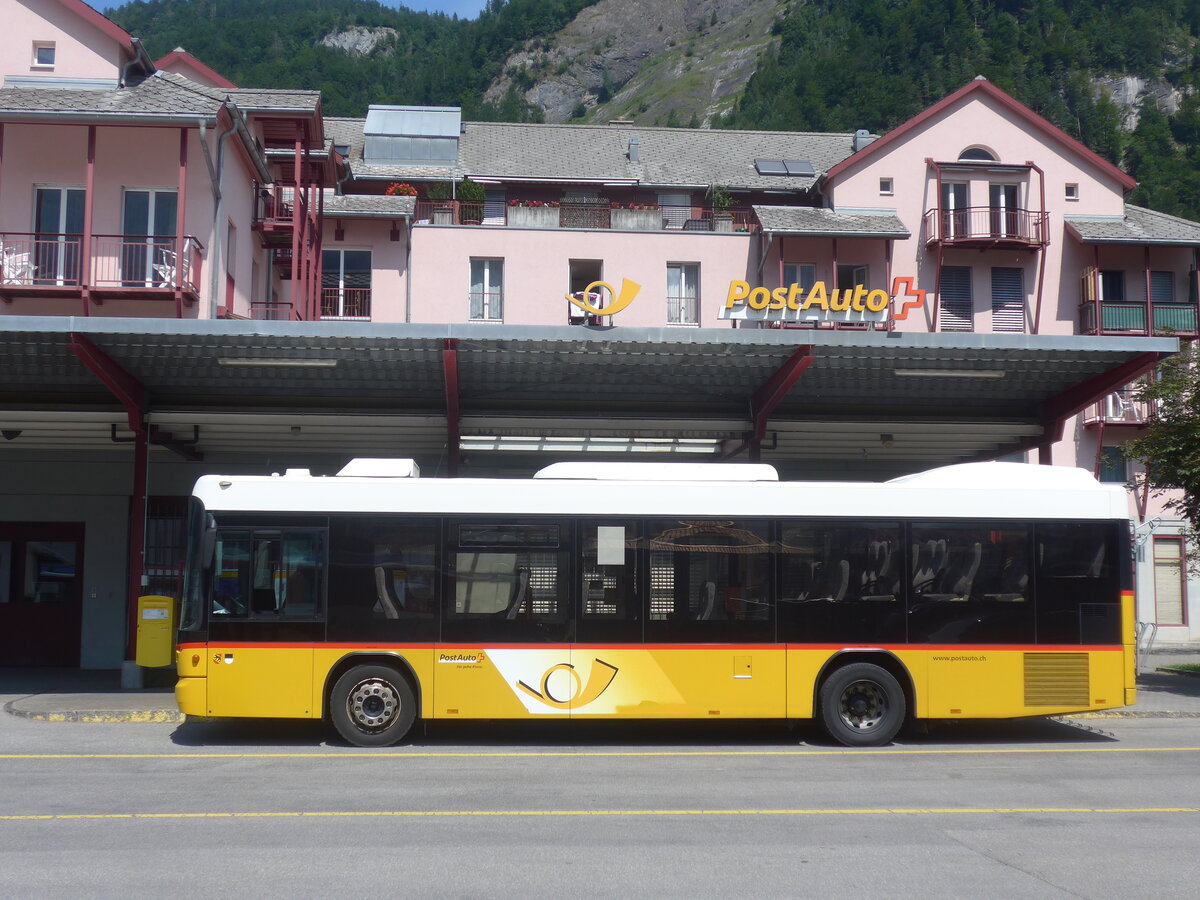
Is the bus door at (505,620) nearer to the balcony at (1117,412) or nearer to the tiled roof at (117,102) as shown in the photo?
the tiled roof at (117,102)

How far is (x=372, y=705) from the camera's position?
12.5 meters

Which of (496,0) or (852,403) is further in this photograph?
(496,0)

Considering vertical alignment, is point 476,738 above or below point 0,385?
below

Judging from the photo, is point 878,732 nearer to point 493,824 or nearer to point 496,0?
point 493,824

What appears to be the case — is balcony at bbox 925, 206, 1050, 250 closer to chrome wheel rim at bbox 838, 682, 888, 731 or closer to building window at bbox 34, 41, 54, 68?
building window at bbox 34, 41, 54, 68

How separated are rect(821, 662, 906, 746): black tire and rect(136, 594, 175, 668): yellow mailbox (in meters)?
8.31

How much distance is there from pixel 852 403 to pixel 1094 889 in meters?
12.4

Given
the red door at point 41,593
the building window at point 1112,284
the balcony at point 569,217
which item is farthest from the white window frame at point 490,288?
the building window at point 1112,284

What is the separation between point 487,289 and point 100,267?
16.6m

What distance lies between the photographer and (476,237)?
3731cm

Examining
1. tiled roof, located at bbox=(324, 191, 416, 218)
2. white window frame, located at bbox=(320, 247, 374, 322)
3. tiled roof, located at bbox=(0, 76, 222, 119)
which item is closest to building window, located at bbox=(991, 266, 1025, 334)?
tiled roof, located at bbox=(324, 191, 416, 218)

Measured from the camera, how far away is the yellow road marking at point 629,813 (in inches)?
354

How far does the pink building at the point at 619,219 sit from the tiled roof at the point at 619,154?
0.15 meters

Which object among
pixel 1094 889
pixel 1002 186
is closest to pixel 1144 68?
pixel 1002 186
